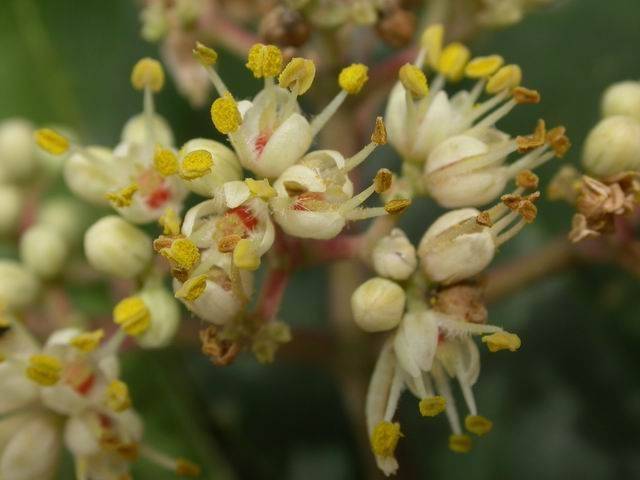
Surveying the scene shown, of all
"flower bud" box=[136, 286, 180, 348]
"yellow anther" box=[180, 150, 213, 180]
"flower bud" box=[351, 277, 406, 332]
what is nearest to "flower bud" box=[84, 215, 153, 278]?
"flower bud" box=[136, 286, 180, 348]

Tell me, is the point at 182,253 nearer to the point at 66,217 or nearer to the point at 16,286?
the point at 16,286

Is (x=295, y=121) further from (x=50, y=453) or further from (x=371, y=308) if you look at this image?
(x=50, y=453)

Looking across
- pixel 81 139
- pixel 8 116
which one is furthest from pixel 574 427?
pixel 8 116

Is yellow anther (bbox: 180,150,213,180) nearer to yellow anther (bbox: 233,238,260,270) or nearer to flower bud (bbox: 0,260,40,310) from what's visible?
yellow anther (bbox: 233,238,260,270)

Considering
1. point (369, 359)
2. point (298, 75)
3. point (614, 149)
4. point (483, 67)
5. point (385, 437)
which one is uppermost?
point (298, 75)

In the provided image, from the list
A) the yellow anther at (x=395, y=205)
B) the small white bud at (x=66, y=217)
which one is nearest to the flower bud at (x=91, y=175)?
the small white bud at (x=66, y=217)

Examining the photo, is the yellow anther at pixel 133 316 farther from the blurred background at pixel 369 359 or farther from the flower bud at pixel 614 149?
the flower bud at pixel 614 149

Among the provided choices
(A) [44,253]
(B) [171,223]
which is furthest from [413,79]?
(A) [44,253]

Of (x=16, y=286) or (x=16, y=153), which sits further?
(x=16, y=153)

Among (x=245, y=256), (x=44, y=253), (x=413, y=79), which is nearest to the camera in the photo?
(x=245, y=256)
